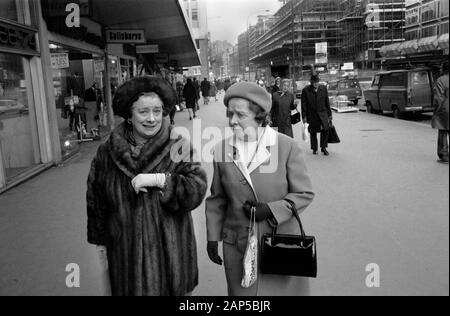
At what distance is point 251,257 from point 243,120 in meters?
0.60

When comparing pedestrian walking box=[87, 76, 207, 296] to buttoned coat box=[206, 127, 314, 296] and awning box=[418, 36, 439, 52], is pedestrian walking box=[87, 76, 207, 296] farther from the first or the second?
awning box=[418, 36, 439, 52]

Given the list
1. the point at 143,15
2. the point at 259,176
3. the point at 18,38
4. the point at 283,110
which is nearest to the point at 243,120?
the point at 259,176

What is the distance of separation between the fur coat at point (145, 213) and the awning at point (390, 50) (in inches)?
36.5

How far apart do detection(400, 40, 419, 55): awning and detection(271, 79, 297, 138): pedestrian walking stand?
21.5 ft

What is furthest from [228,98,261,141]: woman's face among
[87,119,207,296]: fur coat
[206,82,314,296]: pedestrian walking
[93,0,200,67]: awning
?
[93,0,200,67]: awning

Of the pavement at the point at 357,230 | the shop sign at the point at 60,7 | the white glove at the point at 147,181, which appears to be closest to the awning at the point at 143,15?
the shop sign at the point at 60,7

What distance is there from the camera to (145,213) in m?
2.06

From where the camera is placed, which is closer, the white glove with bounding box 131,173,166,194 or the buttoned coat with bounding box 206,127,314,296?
the white glove with bounding box 131,173,166,194

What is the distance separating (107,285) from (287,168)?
1011 mm

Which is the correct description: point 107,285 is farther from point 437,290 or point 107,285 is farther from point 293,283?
point 437,290

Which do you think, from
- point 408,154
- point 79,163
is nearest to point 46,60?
point 79,163

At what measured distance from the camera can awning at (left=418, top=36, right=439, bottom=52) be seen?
1.40 m

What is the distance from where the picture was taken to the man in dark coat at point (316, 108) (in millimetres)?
8383

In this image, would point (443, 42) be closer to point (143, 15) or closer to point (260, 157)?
point (260, 157)
